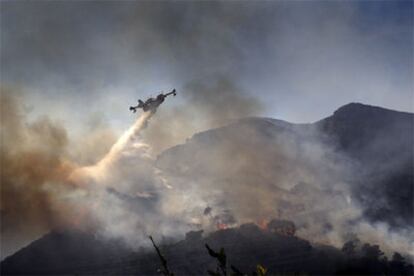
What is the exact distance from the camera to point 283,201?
140 m

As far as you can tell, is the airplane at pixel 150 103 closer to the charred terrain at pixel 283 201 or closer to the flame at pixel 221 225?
the charred terrain at pixel 283 201

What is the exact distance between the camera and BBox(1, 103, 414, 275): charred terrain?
4075 inches

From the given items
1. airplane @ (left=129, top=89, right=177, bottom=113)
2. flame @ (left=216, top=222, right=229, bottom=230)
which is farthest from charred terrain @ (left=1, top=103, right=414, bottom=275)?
airplane @ (left=129, top=89, right=177, bottom=113)

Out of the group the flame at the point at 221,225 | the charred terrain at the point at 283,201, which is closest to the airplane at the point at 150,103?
the charred terrain at the point at 283,201

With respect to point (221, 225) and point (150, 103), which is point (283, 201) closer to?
point (221, 225)

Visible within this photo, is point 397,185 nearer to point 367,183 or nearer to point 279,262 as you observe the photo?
point 367,183

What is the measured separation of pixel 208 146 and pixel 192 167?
943 cm

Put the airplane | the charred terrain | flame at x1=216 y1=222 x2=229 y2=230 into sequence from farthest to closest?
flame at x1=216 y1=222 x2=229 y2=230
the charred terrain
the airplane

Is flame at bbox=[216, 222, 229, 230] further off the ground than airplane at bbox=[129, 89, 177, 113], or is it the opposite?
airplane at bbox=[129, 89, 177, 113]

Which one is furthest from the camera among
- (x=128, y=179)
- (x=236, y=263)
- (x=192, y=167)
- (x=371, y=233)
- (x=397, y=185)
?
(x=192, y=167)

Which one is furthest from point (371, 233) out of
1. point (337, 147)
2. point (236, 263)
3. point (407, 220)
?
point (337, 147)

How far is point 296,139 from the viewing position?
522ft

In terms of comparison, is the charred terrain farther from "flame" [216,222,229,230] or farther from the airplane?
the airplane

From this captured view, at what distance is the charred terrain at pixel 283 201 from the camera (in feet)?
340
